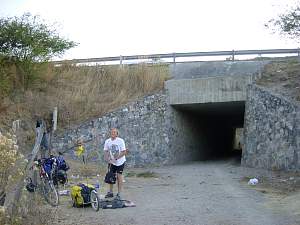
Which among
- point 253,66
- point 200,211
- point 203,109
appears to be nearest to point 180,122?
point 203,109

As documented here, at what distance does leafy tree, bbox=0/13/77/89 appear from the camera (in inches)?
874

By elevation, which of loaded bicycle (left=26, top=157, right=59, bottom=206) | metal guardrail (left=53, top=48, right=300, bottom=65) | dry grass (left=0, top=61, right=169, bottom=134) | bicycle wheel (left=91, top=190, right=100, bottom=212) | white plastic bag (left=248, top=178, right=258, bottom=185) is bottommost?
white plastic bag (left=248, top=178, right=258, bottom=185)

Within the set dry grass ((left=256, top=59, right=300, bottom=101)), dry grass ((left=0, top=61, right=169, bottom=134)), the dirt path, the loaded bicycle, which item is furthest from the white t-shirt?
dry grass ((left=256, top=59, right=300, bottom=101))

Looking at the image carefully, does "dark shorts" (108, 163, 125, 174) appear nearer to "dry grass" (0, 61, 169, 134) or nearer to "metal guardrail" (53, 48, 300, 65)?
"dry grass" (0, 61, 169, 134)

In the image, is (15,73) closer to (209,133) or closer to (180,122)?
(180,122)

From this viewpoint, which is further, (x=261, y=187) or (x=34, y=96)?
(x=34, y=96)

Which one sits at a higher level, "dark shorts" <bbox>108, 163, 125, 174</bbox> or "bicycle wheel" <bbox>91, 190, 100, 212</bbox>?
"dark shorts" <bbox>108, 163, 125, 174</bbox>

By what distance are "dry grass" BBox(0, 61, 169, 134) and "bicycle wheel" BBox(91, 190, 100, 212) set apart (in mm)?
→ 10444

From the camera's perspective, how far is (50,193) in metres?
11.1

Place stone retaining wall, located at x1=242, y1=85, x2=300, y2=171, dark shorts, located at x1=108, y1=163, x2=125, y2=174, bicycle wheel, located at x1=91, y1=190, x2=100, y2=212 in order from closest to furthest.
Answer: bicycle wheel, located at x1=91, y1=190, x2=100, y2=212 < dark shorts, located at x1=108, y1=163, x2=125, y2=174 < stone retaining wall, located at x1=242, y1=85, x2=300, y2=171

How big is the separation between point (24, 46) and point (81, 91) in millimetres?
3256

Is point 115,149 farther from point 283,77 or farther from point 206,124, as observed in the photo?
point 206,124

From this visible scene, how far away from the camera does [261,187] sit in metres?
15.1

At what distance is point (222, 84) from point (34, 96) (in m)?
8.28
